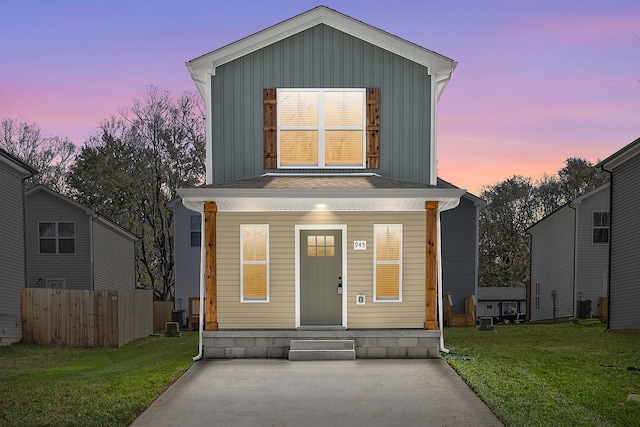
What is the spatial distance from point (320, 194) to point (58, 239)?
17.8 m

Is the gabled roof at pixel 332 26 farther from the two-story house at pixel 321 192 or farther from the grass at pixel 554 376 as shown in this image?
the grass at pixel 554 376

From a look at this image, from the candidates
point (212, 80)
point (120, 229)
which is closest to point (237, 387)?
point (212, 80)

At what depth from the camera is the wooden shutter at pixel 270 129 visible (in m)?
14.7

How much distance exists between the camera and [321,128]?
14875 millimetres

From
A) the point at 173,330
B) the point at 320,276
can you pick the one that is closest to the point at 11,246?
the point at 173,330

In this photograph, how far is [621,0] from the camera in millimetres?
15797

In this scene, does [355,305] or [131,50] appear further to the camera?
[131,50]

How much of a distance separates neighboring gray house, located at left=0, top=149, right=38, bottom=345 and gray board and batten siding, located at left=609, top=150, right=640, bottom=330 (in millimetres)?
18324

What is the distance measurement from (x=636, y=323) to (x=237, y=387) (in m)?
13.4

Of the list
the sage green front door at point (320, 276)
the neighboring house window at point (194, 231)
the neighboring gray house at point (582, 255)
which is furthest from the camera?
the neighboring house window at point (194, 231)

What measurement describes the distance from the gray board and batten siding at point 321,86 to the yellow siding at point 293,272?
122cm

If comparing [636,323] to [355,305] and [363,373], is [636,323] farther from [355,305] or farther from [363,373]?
[363,373]

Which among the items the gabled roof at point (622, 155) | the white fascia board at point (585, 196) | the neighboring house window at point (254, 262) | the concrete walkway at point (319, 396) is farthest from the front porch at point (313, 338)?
the white fascia board at point (585, 196)

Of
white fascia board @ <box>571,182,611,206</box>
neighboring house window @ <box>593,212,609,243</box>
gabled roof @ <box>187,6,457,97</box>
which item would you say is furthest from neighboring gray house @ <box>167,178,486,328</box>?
gabled roof @ <box>187,6,457,97</box>
